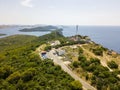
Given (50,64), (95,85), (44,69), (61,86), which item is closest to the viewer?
(61,86)

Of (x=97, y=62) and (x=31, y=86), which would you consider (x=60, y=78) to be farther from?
(x=97, y=62)

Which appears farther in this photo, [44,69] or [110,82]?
[44,69]

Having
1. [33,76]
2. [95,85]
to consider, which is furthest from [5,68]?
[95,85]

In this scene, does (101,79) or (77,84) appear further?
(101,79)

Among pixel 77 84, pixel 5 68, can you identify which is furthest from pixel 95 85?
pixel 5 68

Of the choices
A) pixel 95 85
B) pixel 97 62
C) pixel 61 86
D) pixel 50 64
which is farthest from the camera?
pixel 97 62

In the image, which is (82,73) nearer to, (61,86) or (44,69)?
(44,69)

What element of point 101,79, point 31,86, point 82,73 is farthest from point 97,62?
point 31,86

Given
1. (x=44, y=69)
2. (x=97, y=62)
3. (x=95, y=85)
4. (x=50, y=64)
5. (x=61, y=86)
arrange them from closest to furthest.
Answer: (x=61, y=86), (x=95, y=85), (x=44, y=69), (x=50, y=64), (x=97, y=62)
